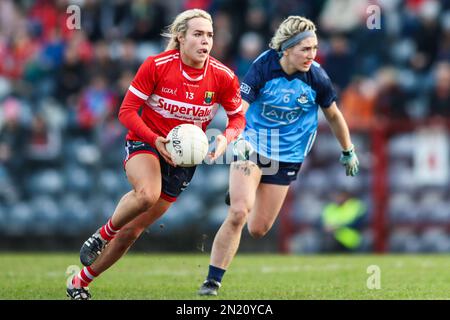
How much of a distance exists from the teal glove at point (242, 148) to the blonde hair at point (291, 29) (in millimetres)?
968

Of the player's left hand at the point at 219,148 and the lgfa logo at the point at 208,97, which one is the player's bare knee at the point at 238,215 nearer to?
the player's left hand at the point at 219,148

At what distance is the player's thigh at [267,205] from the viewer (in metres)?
9.34

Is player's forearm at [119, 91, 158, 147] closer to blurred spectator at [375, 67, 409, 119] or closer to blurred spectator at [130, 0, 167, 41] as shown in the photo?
blurred spectator at [375, 67, 409, 119]

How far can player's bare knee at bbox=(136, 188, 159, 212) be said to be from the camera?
784 centimetres

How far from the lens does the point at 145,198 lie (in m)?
7.84

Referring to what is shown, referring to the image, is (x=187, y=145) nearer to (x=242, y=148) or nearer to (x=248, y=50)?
(x=242, y=148)

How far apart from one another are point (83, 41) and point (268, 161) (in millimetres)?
7953

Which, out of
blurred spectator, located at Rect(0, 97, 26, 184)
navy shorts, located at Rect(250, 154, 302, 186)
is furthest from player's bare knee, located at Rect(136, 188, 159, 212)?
blurred spectator, located at Rect(0, 97, 26, 184)

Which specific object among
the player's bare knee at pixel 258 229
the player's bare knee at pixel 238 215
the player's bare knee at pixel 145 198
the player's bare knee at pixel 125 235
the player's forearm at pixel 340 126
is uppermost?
the player's forearm at pixel 340 126

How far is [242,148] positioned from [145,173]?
1030 millimetres

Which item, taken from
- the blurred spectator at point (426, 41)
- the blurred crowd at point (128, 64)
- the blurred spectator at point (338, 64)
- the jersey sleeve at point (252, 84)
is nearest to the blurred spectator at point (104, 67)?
the blurred crowd at point (128, 64)

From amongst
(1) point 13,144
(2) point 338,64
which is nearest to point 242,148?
(1) point 13,144
